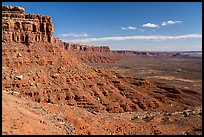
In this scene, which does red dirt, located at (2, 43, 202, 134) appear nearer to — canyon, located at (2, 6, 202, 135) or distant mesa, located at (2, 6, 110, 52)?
canyon, located at (2, 6, 202, 135)

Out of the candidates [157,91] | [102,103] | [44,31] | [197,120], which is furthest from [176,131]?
[157,91]

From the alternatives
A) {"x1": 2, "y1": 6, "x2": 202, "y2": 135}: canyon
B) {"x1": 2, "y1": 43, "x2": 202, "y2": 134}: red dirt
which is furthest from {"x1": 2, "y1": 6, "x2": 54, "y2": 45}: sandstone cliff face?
{"x1": 2, "y1": 43, "x2": 202, "y2": 134}: red dirt

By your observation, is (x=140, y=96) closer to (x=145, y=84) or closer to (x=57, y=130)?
(x=145, y=84)

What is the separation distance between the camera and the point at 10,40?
4275 cm

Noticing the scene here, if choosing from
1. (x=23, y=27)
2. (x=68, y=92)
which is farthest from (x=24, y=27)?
(x=68, y=92)

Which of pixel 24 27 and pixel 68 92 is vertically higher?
pixel 24 27

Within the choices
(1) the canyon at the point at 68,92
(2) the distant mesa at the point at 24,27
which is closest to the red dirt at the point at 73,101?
(1) the canyon at the point at 68,92

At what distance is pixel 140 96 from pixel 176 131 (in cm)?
2720

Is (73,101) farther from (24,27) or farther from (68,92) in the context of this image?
(24,27)

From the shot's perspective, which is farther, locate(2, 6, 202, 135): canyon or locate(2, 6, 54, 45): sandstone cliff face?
locate(2, 6, 54, 45): sandstone cliff face

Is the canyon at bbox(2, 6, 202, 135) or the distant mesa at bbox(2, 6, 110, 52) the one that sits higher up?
the distant mesa at bbox(2, 6, 110, 52)

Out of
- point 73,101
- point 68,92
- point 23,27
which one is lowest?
point 73,101

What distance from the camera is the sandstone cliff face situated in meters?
42.6

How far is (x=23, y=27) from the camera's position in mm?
44062
